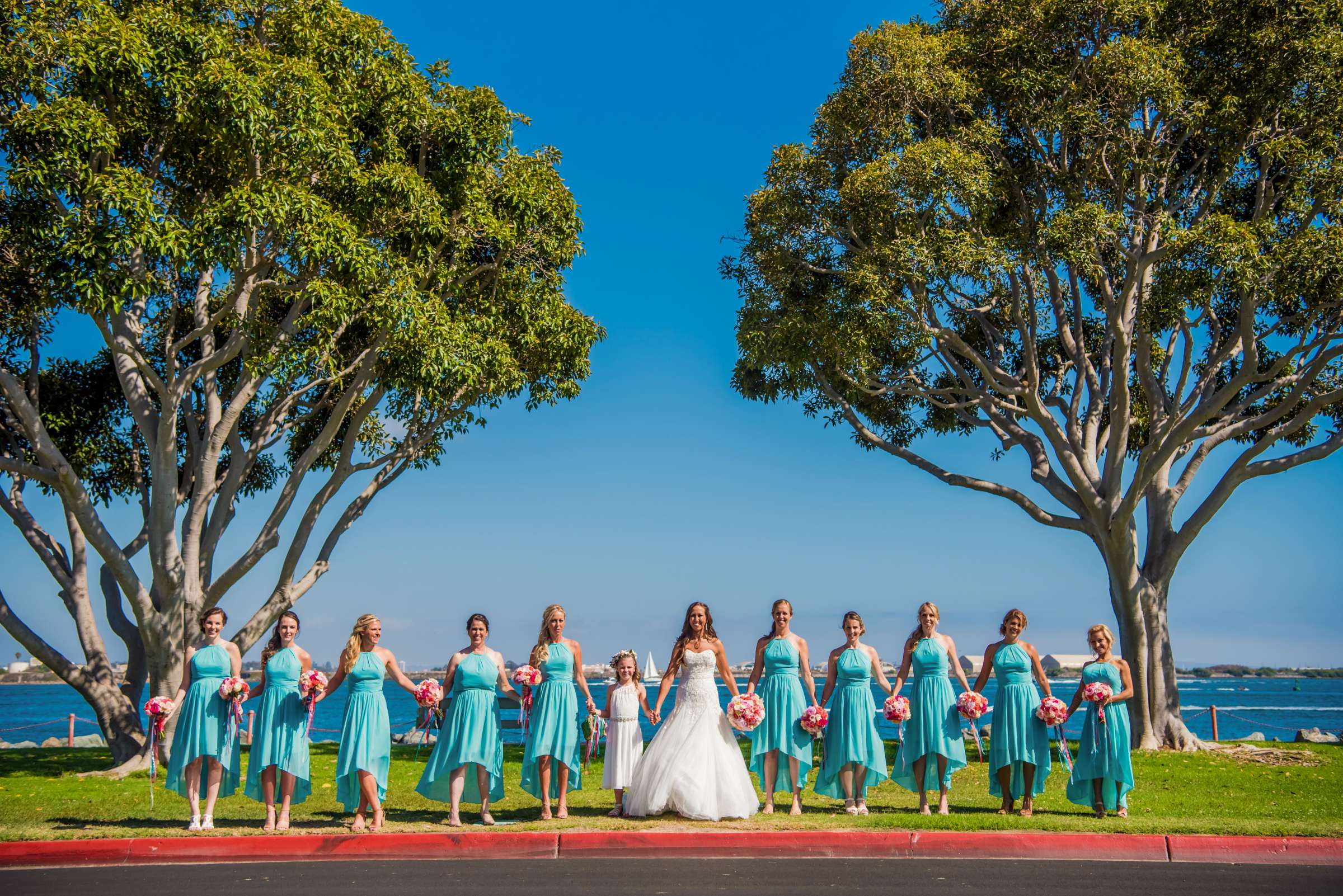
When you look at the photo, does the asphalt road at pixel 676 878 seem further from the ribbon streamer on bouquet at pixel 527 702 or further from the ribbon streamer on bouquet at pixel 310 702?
the ribbon streamer on bouquet at pixel 527 702

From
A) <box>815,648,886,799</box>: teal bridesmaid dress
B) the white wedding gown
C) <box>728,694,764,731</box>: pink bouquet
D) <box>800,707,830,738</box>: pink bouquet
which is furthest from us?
<box>815,648,886,799</box>: teal bridesmaid dress

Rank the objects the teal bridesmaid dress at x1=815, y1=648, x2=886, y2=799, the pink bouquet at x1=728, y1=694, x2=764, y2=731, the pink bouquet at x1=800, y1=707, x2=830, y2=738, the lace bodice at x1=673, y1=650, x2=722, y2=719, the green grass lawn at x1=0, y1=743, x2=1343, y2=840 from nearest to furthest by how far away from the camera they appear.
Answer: the green grass lawn at x1=0, y1=743, x2=1343, y2=840 < the pink bouquet at x1=728, y1=694, x2=764, y2=731 < the lace bodice at x1=673, y1=650, x2=722, y2=719 < the pink bouquet at x1=800, y1=707, x2=830, y2=738 < the teal bridesmaid dress at x1=815, y1=648, x2=886, y2=799

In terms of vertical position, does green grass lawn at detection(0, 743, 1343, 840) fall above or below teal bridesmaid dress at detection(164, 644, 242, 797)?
below

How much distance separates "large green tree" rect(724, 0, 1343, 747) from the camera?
54.2 ft

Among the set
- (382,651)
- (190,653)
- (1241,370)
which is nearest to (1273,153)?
(1241,370)

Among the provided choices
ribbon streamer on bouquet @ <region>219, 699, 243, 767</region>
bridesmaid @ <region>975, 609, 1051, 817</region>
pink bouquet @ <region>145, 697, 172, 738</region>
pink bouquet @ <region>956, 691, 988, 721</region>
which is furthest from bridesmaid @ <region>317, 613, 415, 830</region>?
bridesmaid @ <region>975, 609, 1051, 817</region>

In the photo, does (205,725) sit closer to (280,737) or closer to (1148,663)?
(280,737)

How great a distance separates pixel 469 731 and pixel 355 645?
4.20 ft

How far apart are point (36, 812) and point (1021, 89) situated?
16.6 metres

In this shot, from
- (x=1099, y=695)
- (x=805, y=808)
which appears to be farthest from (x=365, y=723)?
(x=1099, y=695)

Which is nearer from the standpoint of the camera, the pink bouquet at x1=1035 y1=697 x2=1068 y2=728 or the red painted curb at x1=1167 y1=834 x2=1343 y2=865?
the red painted curb at x1=1167 y1=834 x2=1343 y2=865

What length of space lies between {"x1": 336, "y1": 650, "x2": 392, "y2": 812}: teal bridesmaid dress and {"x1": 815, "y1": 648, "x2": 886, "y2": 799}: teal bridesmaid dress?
4.06 m

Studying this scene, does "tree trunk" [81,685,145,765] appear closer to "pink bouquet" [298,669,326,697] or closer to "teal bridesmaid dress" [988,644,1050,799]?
"pink bouquet" [298,669,326,697]

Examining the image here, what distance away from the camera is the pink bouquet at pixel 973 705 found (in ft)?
33.8
